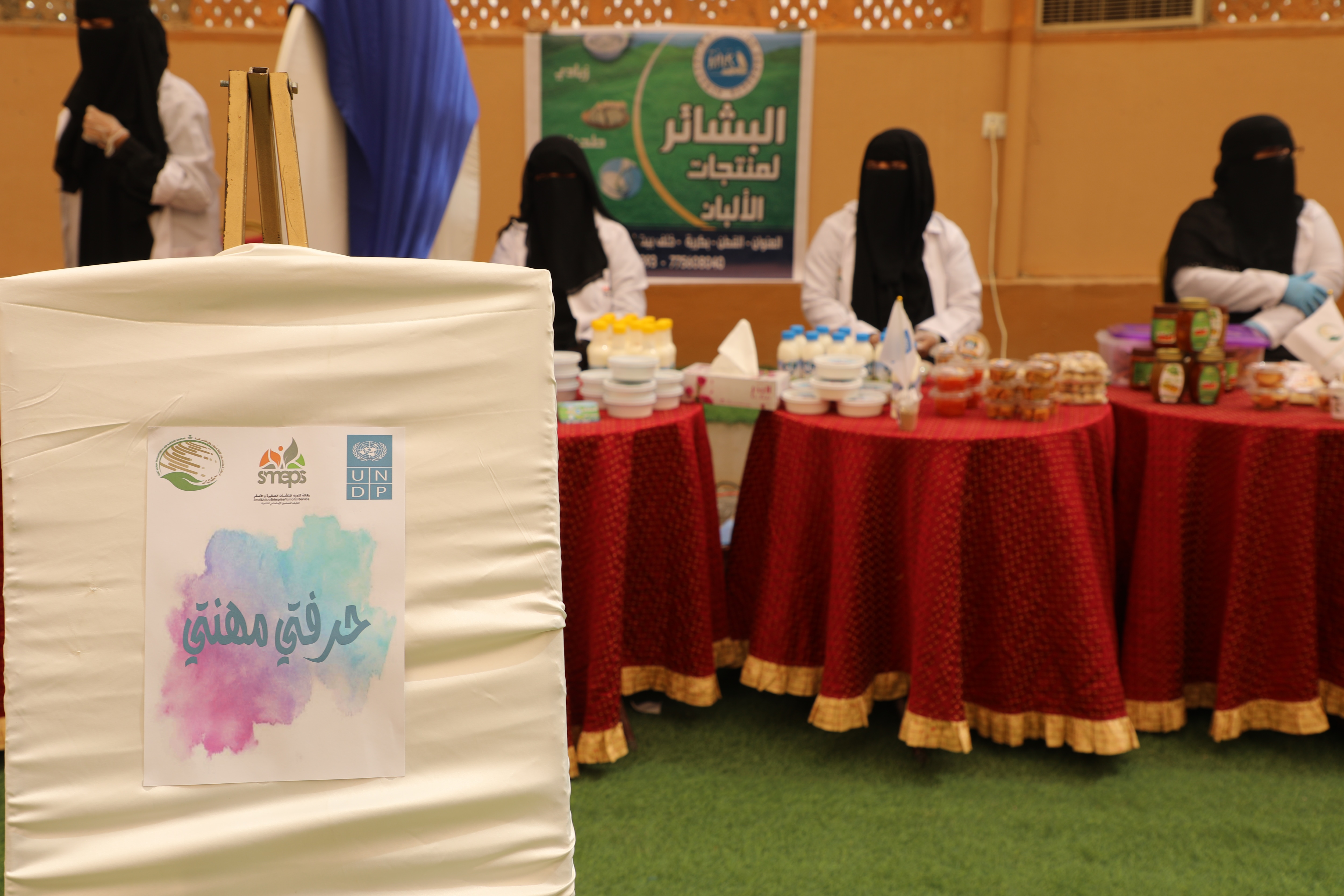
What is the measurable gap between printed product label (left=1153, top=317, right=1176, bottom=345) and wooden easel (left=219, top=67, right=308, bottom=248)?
1843 mm

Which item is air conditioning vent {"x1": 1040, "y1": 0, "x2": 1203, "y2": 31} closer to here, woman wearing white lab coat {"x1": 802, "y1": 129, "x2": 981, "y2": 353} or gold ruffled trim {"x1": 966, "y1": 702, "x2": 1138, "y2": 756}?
woman wearing white lab coat {"x1": 802, "y1": 129, "x2": 981, "y2": 353}

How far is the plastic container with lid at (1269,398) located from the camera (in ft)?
6.88

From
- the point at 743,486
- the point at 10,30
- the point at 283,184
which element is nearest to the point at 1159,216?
the point at 743,486

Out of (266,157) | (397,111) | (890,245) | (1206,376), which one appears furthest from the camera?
(890,245)

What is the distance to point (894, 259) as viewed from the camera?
126 inches

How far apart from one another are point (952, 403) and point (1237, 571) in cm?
64

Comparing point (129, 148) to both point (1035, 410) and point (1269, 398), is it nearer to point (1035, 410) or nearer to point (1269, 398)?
point (1035, 410)

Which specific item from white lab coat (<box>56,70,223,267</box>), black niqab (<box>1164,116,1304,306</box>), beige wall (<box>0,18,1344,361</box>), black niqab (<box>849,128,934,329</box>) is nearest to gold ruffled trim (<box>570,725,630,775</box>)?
black niqab (<box>849,128,934,329</box>)

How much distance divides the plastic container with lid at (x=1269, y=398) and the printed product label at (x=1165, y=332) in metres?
0.20

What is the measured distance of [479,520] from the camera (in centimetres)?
92

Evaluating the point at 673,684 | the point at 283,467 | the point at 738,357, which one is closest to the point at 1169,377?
the point at 738,357

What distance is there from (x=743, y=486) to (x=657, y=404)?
0.32 m

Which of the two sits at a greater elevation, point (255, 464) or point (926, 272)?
point (926, 272)

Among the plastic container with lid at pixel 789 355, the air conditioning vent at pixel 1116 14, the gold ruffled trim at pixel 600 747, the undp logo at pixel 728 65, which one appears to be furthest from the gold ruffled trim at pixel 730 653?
the air conditioning vent at pixel 1116 14
